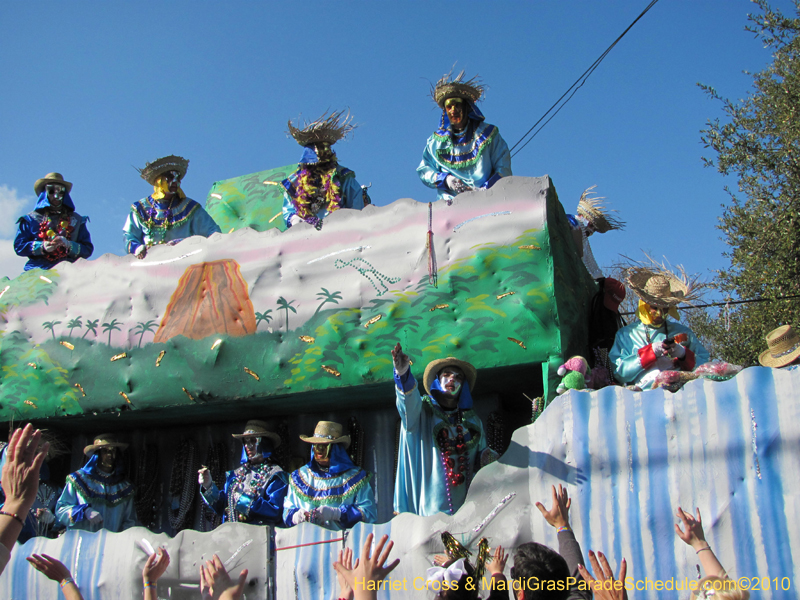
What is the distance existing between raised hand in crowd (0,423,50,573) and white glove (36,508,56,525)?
189 inches

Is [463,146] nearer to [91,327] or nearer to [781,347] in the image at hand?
[781,347]

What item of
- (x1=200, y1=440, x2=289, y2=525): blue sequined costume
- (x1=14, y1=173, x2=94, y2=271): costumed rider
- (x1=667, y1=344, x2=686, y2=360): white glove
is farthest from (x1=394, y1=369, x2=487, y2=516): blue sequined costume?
(x1=14, y1=173, x2=94, y2=271): costumed rider

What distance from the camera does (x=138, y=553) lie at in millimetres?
5344

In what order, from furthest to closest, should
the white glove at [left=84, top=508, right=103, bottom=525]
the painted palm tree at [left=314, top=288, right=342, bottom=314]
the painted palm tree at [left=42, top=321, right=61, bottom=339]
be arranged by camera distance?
the painted palm tree at [left=42, top=321, right=61, bottom=339]
the white glove at [left=84, top=508, right=103, bottom=525]
the painted palm tree at [left=314, top=288, right=342, bottom=314]

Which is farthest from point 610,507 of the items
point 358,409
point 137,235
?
point 137,235

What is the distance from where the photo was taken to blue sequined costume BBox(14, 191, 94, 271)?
27.1 feet

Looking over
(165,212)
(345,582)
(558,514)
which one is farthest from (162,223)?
(345,582)

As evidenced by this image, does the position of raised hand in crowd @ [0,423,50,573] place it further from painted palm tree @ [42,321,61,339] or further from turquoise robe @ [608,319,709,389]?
painted palm tree @ [42,321,61,339]

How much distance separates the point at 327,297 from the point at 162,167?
2.88m

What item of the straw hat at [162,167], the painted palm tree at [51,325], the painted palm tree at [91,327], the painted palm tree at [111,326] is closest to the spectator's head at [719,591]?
the painted palm tree at [111,326]

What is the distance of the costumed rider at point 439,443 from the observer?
5.30 meters

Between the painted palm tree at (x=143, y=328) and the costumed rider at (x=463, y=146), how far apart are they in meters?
2.78

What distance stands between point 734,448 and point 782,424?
265 millimetres

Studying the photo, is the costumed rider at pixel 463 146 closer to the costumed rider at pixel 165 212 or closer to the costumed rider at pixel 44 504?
the costumed rider at pixel 165 212
